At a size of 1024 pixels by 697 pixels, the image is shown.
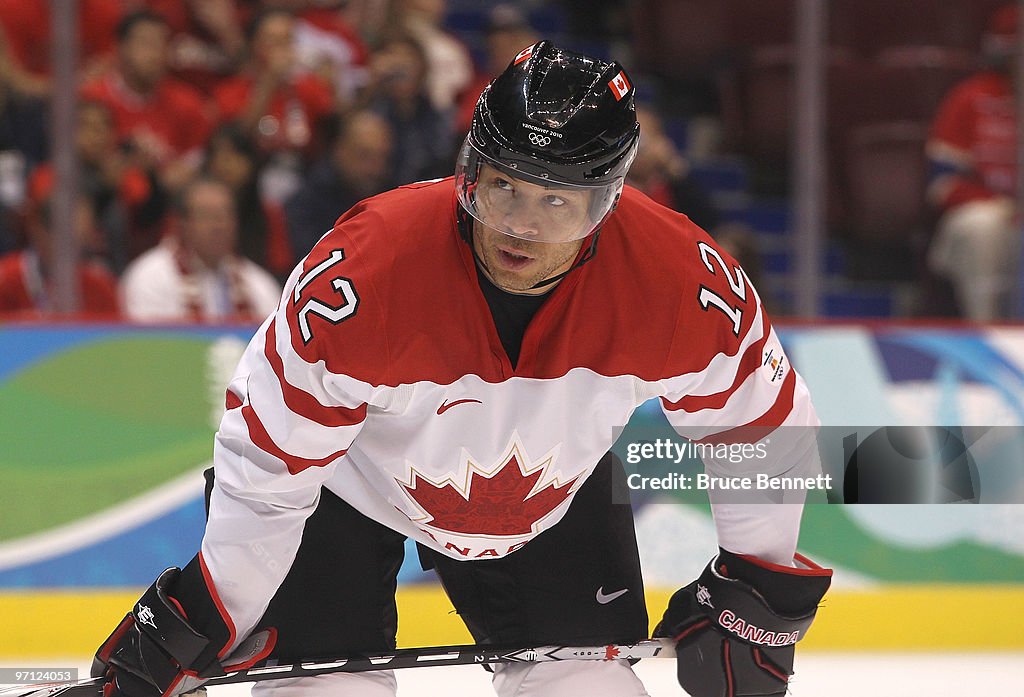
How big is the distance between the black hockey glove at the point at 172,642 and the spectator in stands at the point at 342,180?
7.90 feet

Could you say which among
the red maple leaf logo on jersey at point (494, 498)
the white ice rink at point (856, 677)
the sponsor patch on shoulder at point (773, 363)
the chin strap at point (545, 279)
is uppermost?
the chin strap at point (545, 279)

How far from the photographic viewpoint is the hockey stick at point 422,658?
6.99 feet

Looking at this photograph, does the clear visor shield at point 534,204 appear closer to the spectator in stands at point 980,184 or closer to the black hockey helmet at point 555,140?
the black hockey helmet at point 555,140

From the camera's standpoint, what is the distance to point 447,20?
5.72 metres

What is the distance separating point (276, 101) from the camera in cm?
479

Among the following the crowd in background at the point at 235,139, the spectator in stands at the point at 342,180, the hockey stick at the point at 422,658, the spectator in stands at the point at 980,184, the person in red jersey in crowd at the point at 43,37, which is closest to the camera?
the hockey stick at the point at 422,658

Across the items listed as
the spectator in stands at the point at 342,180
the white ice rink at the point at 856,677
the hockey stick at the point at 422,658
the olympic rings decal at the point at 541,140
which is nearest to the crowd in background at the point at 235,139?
the spectator in stands at the point at 342,180

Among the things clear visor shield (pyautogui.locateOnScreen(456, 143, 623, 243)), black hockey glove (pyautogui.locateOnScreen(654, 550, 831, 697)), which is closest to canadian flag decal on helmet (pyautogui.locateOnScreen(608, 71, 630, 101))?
clear visor shield (pyautogui.locateOnScreen(456, 143, 623, 243))

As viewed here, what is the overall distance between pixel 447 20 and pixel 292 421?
4111 millimetres

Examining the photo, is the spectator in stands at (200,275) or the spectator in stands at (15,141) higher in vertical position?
the spectator in stands at (15,141)

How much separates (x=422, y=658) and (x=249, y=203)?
252 centimetres

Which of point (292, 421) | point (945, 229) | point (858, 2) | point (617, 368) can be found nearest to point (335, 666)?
point (292, 421)

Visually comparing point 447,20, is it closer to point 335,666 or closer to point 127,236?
point 127,236

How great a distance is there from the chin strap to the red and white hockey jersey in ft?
0.05
